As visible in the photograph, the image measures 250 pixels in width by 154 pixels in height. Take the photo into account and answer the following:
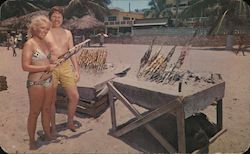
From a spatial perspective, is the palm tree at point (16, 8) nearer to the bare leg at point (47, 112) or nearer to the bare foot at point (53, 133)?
the bare leg at point (47, 112)

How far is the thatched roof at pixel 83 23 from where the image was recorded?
248 centimetres

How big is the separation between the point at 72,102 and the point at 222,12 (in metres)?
1.66

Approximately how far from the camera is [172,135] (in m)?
2.87

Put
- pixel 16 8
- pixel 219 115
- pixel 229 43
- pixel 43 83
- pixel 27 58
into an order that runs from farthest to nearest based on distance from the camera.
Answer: pixel 219 115, pixel 229 43, pixel 16 8, pixel 43 83, pixel 27 58

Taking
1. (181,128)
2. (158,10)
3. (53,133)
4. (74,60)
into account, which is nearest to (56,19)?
(74,60)

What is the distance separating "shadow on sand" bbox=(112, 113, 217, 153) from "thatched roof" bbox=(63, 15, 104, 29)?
121cm

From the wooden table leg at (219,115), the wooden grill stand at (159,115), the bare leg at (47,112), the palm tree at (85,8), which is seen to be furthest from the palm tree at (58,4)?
the wooden table leg at (219,115)

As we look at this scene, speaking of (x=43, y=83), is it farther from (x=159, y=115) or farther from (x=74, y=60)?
(x=159, y=115)

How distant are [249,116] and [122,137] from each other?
139 cm

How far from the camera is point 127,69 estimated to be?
11.2ft

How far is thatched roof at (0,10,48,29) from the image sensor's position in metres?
2.47

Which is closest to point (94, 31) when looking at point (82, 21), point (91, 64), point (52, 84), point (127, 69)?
point (82, 21)

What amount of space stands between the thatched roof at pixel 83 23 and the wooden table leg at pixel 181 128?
3.55ft

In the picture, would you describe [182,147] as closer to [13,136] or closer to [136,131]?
[136,131]
